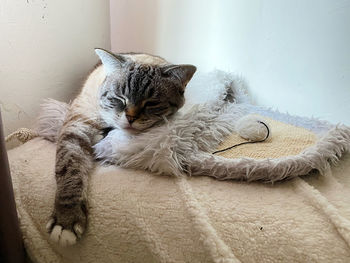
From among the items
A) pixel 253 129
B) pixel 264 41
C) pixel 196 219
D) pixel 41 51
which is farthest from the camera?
pixel 264 41

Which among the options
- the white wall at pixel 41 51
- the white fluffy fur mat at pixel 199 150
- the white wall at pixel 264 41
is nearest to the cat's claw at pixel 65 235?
the white fluffy fur mat at pixel 199 150

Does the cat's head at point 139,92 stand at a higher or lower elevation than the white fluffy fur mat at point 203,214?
higher

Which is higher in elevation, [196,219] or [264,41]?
[264,41]

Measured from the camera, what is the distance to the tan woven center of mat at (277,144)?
82 centimetres

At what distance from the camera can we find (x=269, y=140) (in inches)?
36.4

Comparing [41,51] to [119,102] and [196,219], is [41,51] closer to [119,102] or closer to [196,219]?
[119,102]

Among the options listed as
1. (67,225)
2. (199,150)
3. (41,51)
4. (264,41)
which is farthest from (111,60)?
(264,41)

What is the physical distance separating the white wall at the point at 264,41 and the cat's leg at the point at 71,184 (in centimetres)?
78

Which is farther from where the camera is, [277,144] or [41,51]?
[41,51]

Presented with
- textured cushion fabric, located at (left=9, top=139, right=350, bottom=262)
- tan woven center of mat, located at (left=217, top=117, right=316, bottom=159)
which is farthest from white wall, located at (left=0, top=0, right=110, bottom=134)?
tan woven center of mat, located at (left=217, top=117, right=316, bottom=159)

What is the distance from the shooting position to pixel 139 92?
34.7 inches

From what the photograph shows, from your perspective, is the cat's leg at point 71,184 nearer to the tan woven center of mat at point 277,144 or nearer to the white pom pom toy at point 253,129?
the tan woven center of mat at point 277,144

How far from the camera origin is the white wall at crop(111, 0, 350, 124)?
1043mm

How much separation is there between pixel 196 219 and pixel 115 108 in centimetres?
45
